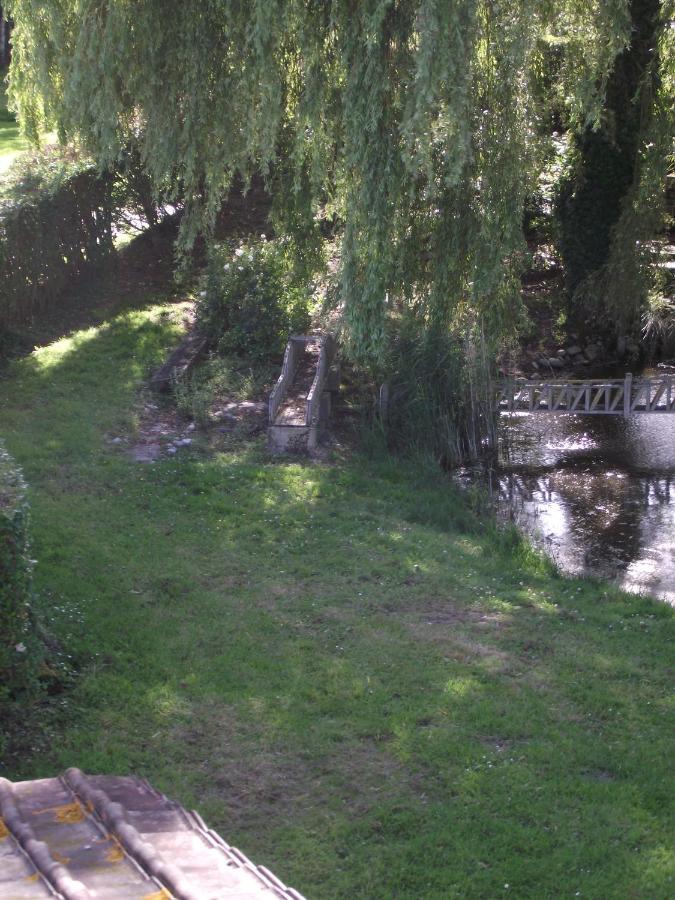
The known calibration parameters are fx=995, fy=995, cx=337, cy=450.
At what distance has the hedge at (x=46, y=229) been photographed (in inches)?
510

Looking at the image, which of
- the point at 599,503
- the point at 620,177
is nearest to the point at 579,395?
the point at 599,503

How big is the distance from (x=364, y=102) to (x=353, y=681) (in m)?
5.25

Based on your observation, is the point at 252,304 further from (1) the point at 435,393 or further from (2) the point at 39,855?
(2) the point at 39,855

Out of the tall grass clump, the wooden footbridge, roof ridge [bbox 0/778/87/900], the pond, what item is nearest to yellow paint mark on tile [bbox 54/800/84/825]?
roof ridge [bbox 0/778/87/900]

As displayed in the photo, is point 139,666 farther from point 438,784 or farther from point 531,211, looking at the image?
point 531,211

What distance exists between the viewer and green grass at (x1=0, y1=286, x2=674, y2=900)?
4.91 m

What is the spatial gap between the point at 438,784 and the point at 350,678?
119 cm

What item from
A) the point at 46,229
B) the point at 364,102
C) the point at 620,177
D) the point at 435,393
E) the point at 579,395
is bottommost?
the point at 579,395

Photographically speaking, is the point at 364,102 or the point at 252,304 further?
the point at 252,304

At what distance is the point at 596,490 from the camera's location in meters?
11.5

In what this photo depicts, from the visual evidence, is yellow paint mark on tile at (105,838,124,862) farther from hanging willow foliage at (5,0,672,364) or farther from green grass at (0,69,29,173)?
green grass at (0,69,29,173)

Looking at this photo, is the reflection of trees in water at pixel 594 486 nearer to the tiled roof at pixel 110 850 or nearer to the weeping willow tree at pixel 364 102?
the weeping willow tree at pixel 364 102

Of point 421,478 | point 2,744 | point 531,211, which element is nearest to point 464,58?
point 421,478

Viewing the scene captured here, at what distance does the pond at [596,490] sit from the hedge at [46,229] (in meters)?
6.40
